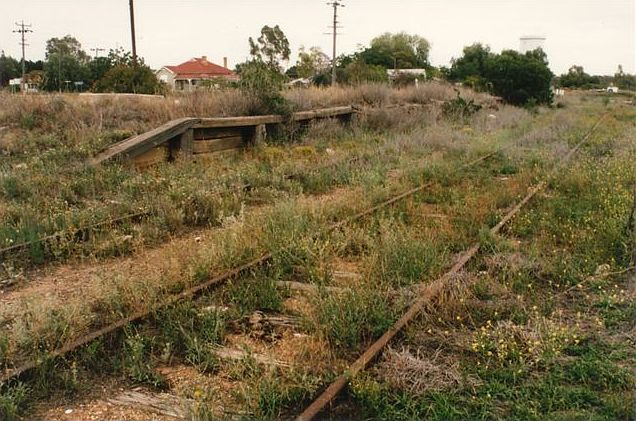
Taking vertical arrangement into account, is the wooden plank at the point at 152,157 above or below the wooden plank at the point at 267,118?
below

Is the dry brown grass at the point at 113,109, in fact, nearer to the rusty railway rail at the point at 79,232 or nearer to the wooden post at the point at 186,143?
the wooden post at the point at 186,143

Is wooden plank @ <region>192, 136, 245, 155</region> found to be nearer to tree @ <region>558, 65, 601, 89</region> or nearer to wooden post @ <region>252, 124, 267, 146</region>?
wooden post @ <region>252, 124, 267, 146</region>

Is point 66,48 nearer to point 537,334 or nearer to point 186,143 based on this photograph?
point 186,143

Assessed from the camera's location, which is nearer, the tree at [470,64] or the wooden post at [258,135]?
the wooden post at [258,135]

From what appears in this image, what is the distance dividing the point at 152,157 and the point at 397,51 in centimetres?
8803

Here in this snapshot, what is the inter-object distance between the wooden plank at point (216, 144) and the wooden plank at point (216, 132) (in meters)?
0.09

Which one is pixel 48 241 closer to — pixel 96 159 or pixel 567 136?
pixel 96 159

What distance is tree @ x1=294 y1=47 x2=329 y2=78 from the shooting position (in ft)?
223

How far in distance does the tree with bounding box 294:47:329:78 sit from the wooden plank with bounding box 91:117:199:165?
57471 mm

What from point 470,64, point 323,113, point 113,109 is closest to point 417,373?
point 113,109

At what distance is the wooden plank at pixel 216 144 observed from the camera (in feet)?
40.2

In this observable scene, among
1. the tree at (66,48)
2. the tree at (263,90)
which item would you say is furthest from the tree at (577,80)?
the tree at (263,90)

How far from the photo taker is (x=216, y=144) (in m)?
12.8

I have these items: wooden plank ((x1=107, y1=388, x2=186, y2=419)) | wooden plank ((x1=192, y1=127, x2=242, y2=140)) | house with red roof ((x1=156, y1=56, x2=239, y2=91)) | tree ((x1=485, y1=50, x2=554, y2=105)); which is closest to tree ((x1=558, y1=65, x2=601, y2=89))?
house with red roof ((x1=156, y1=56, x2=239, y2=91))
